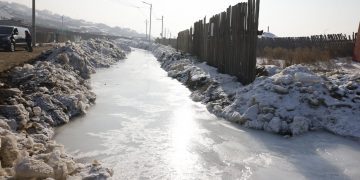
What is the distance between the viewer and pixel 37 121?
20.2 ft

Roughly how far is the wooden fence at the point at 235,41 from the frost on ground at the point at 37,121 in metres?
3.79

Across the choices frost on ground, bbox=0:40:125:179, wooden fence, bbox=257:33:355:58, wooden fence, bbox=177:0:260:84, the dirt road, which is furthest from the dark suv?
wooden fence, bbox=257:33:355:58

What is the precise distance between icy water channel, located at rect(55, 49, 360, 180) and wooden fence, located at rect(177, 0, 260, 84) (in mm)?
2104

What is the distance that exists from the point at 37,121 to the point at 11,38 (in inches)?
591

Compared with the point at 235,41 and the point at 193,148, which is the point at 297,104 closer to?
the point at 193,148

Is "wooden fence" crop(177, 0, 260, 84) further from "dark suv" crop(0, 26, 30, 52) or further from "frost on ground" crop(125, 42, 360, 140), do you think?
"dark suv" crop(0, 26, 30, 52)

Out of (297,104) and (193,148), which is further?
(297,104)

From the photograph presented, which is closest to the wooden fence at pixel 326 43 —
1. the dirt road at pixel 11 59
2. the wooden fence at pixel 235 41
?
the wooden fence at pixel 235 41

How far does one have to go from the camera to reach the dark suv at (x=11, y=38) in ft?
62.1

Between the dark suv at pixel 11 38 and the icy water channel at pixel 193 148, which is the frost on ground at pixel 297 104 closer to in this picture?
the icy water channel at pixel 193 148

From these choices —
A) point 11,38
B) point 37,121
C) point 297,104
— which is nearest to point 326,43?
point 297,104

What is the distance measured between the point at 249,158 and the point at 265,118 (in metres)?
1.76

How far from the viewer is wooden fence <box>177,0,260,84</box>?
361 inches

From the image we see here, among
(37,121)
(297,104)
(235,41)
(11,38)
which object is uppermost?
(11,38)
